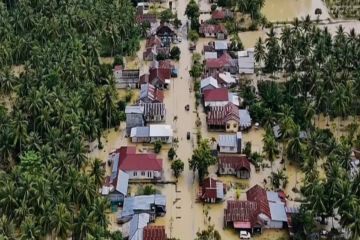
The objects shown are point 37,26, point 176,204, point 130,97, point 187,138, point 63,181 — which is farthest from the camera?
point 37,26

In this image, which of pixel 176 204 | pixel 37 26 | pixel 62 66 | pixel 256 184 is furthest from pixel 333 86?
pixel 37 26

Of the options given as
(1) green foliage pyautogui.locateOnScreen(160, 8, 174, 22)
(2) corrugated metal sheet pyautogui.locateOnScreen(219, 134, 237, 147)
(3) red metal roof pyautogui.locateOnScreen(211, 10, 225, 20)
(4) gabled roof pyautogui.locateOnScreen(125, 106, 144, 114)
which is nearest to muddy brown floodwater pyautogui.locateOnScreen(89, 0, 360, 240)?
(4) gabled roof pyautogui.locateOnScreen(125, 106, 144, 114)

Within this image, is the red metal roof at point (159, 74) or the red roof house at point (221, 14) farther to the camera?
the red roof house at point (221, 14)

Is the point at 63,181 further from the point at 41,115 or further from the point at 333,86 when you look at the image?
the point at 333,86

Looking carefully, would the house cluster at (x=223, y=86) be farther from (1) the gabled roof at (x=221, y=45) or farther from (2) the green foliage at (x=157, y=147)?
(2) the green foliage at (x=157, y=147)

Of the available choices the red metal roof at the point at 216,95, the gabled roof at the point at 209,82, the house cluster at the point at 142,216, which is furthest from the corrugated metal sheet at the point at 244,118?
the house cluster at the point at 142,216
